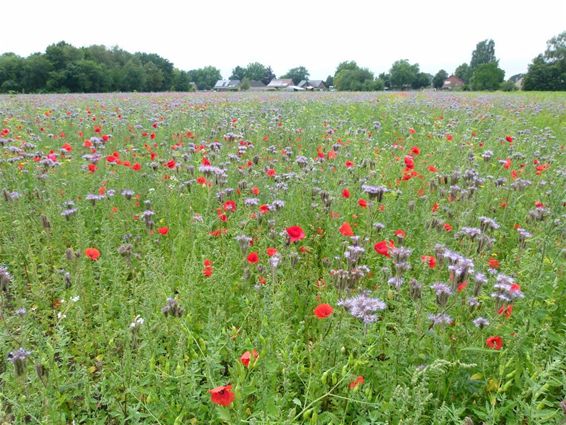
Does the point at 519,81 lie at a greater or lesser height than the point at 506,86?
greater

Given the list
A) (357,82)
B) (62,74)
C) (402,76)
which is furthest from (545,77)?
(62,74)

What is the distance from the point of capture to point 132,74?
47656mm

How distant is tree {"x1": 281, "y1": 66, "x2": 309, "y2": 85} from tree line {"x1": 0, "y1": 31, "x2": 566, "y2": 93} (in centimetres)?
6113

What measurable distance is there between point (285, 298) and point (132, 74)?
50562 millimetres

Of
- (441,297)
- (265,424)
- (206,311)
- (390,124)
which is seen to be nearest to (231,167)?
(206,311)

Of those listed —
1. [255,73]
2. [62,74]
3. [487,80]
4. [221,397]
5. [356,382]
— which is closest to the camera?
[221,397]

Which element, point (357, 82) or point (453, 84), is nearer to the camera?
point (357, 82)

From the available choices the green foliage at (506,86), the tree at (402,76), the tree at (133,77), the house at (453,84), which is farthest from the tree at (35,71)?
the tree at (402,76)

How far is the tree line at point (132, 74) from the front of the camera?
131 feet

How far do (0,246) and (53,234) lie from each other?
17.3 inches

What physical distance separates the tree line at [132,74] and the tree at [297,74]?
201 feet

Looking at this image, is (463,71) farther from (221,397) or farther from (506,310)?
(221,397)

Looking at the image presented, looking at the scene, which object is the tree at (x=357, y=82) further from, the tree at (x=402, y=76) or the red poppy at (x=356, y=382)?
the red poppy at (x=356, y=382)

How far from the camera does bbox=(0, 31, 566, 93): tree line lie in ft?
131
